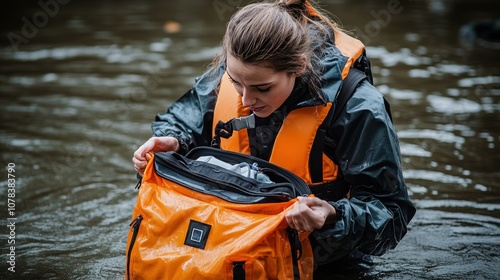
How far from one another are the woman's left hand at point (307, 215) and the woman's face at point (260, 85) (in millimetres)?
531

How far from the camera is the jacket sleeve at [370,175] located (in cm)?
287

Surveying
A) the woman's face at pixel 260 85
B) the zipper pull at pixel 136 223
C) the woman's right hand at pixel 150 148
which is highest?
the woman's face at pixel 260 85

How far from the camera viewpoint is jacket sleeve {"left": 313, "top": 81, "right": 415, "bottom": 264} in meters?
2.87

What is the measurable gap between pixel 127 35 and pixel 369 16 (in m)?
4.77

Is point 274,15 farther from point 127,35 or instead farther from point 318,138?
point 127,35

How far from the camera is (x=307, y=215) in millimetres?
2533

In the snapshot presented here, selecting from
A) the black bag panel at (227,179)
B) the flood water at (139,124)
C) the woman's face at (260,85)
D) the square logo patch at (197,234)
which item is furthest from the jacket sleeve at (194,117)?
the flood water at (139,124)

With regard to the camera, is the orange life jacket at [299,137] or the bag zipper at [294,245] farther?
the orange life jacket at [299,137]

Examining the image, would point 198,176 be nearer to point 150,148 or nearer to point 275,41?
point 150,148

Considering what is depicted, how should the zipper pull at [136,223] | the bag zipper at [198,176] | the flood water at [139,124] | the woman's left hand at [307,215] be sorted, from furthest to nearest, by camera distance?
1. the flood water at [139,124]
2. the zipper pull at [136,223]
3. the bag zipper at [198,176]
4. the woman's left hand at [307,215]

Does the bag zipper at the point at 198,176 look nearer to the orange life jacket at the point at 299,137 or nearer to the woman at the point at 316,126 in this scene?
the woman at the point at 316,126

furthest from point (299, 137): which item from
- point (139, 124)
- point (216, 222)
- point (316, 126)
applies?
point (139, 124)

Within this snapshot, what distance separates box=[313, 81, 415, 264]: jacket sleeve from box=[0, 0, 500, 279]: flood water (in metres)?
0.68

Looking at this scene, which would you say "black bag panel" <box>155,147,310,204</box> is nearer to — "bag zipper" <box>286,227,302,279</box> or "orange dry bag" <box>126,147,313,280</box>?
"orange dry bag" <box>126,147,313,280</box>
